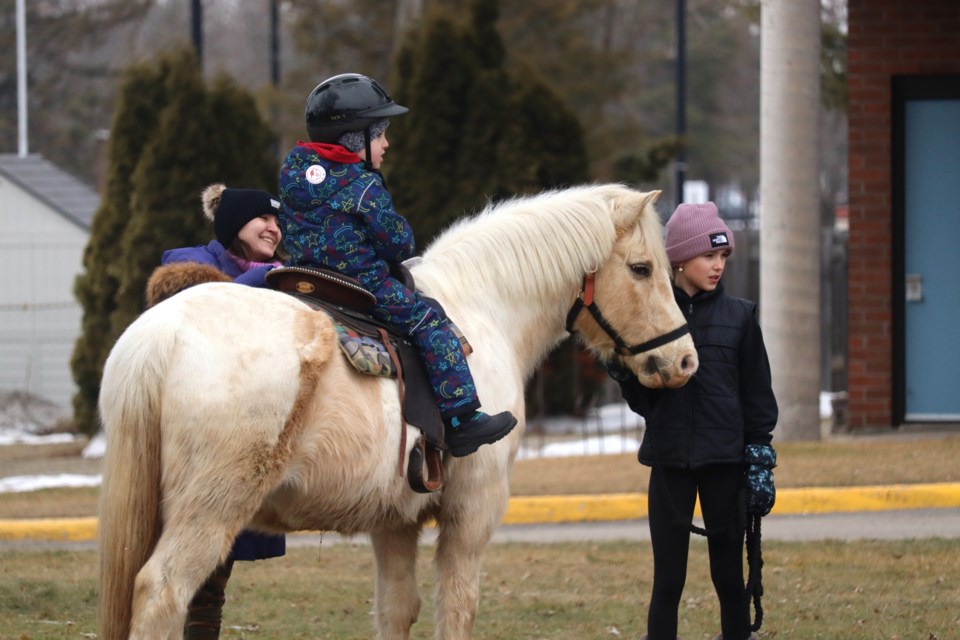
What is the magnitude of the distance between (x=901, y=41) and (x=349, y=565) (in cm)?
705

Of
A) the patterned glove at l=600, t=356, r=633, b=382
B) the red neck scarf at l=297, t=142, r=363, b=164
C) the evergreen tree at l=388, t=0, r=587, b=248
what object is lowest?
the patterned glove at l=600, t=356, r=633, b=382

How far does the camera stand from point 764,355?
5496 millimetres

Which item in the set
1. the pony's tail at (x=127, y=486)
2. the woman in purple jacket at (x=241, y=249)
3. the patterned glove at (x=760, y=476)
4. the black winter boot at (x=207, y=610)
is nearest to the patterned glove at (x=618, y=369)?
the patterned glove at (x=760, y=476)

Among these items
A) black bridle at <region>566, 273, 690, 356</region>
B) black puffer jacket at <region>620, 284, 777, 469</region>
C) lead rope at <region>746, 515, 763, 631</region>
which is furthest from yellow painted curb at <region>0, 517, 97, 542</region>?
lead rope at <region>746, 515, 763, 631</region>

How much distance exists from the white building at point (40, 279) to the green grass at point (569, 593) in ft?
38.6

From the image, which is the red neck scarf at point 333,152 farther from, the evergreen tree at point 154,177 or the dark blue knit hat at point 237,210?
the evergreen tree at point 154,177

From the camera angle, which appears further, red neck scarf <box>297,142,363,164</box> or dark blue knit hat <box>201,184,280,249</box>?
dark blue knit hat <box>201,184,280,249</box>

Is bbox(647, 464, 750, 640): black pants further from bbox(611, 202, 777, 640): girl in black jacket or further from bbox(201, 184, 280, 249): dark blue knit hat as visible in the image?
bbox(201, 184, 280, 249): dark blue knit hat

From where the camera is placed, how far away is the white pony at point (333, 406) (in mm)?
4387

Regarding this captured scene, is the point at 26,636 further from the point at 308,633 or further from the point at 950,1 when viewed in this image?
the point at 950,1

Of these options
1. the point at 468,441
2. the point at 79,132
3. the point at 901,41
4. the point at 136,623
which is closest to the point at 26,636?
the point at 136,623

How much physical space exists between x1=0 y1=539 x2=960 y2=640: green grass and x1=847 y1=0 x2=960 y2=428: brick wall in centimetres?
409

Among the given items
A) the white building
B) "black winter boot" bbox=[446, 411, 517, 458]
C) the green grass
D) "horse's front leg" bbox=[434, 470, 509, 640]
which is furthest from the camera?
the white building

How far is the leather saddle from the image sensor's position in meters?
4.84
